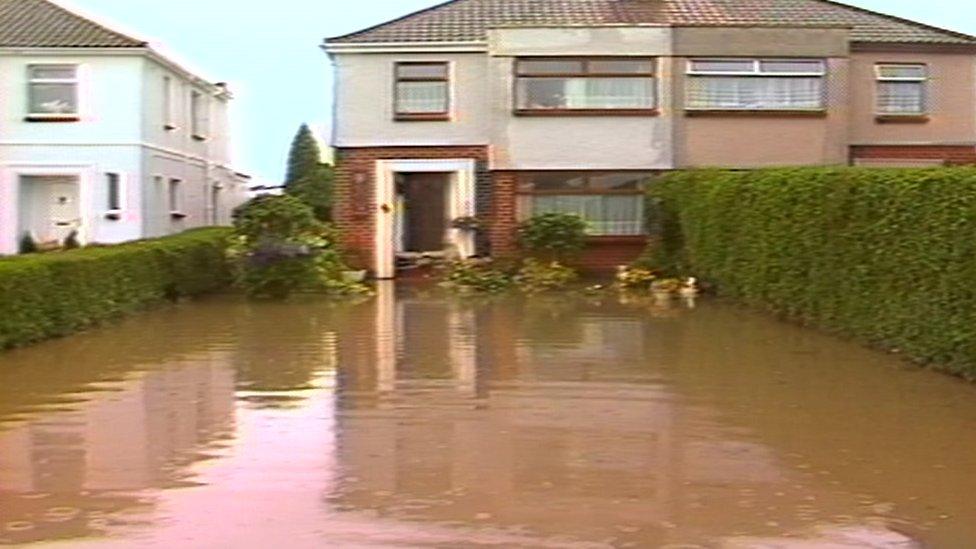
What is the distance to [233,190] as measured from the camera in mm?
44531

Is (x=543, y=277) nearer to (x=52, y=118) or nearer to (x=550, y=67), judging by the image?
(x=550, y=67)

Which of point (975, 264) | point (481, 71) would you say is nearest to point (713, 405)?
point (975, 264)

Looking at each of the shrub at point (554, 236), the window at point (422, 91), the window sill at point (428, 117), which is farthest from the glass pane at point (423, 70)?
the shrub at point (554, 236)

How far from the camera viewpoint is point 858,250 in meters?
15.8

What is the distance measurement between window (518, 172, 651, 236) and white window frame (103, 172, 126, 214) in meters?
8.30

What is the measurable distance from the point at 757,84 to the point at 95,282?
14.6m

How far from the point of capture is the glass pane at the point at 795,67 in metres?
28.5

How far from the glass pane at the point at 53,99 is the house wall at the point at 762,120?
1224 centimetres

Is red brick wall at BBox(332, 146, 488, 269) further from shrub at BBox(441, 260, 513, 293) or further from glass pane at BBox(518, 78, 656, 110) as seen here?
shrub at BBox(441, 260, 513, 293)

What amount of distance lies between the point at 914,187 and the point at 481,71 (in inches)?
618

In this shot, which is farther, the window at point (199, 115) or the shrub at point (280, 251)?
Result: the window at point (199, 115)

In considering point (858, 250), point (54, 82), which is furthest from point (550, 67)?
point (858, 250)

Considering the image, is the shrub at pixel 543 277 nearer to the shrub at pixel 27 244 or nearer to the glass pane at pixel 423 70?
the glass pane at pixel 423 70

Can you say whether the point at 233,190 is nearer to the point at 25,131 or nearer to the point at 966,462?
the point at 25,131
